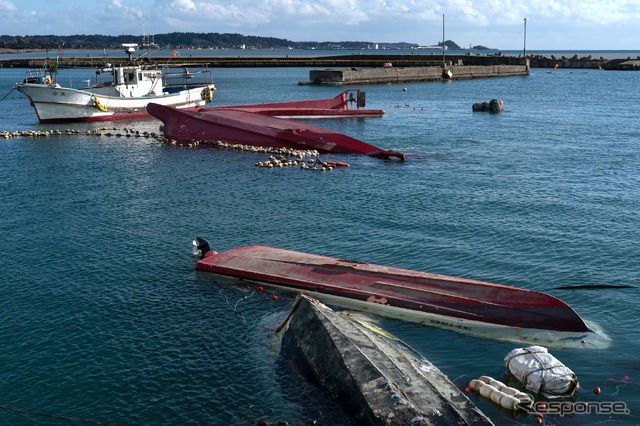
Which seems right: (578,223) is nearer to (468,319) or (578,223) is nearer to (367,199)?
(367,199)

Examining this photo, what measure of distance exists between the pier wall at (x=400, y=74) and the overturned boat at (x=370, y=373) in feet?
306

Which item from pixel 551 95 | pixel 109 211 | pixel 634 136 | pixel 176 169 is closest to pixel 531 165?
pixel 634 136

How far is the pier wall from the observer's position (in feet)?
342

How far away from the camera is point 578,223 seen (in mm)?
23172

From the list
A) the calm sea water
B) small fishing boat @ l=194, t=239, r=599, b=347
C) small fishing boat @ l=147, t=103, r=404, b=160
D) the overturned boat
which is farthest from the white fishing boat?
the overturned boat

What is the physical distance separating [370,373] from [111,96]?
51.2m

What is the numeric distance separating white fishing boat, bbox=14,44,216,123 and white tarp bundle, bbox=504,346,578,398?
46.6 metres

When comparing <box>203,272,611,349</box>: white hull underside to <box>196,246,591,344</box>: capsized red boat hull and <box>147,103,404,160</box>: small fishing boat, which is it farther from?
<box>147,103,404,160</box>: small fishing boat

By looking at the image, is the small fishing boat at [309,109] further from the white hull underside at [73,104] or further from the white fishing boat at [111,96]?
the white hull underside at [73,104]

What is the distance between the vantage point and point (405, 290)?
15.8 metres

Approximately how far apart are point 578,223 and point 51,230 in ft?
67.7

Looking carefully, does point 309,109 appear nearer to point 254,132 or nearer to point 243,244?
point 254,132

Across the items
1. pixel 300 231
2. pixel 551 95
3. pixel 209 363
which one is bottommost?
pixel 209 363

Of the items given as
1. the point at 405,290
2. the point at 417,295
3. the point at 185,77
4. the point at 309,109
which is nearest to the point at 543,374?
the point at 417,295
